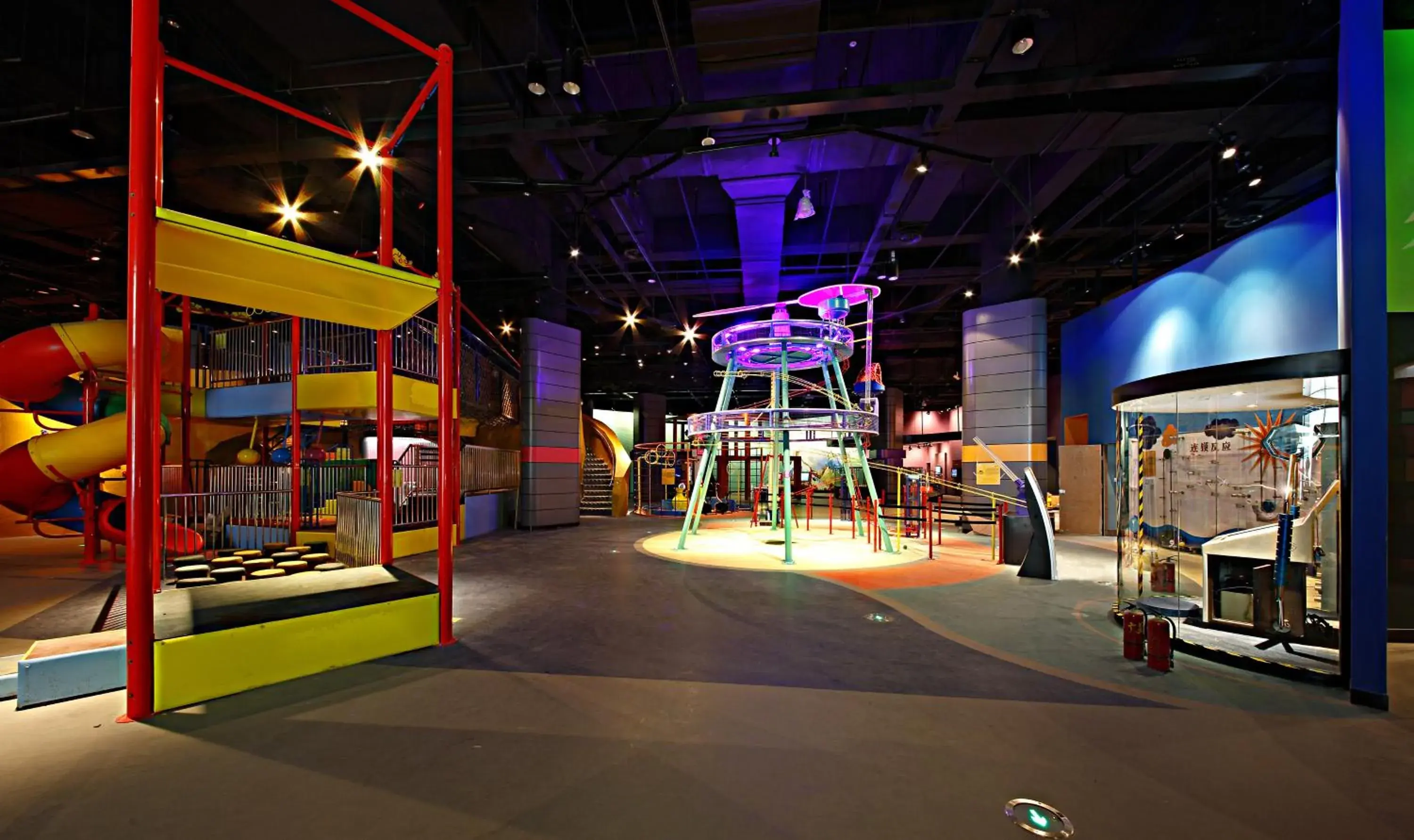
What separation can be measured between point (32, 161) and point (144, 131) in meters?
10.2

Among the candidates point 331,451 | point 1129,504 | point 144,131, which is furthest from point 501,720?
point 331,451

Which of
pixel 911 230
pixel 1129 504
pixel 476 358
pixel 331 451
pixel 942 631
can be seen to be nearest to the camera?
pixel 942 631

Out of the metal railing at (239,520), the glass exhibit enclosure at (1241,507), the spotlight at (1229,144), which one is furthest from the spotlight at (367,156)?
the spotlight at (1229,144)

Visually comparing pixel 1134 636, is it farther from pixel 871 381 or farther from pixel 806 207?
pixel 806 207

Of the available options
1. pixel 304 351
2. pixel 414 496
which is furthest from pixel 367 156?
pixel 414 496

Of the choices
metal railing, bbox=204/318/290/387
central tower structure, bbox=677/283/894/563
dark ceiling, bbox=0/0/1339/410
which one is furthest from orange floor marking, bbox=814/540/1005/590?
metal railing, bbox=204/318/290/387

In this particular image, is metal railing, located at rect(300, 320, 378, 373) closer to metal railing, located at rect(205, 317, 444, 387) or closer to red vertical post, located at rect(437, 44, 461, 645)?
metal railing, located at rect(205, 317, 444, 387)

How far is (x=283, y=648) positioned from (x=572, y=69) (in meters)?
7.34

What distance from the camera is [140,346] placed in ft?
12.2

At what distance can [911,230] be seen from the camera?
1227 cm

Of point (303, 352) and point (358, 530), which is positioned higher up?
point (303, 352)

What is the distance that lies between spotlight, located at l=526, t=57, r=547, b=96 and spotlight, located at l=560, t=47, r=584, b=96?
27 cm

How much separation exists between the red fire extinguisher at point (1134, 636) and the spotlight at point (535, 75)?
354 inches

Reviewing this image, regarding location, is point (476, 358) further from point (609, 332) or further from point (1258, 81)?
point (1258, 81)
